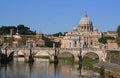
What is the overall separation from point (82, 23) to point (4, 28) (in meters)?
18.8

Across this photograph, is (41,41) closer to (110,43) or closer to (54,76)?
(110,43)

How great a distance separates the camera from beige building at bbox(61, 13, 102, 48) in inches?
4135

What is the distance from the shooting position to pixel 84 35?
383 feet

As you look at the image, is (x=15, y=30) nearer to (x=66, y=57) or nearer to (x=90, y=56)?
(x=66, y=57)

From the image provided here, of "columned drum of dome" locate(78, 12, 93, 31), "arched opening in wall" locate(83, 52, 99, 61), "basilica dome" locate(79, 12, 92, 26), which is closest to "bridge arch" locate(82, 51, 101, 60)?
"arched opening in wall" locate(83, 52, 99, 61)

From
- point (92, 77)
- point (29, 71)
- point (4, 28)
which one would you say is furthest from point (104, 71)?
point (4, 28)

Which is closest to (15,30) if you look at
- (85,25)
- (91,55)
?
(85,25)

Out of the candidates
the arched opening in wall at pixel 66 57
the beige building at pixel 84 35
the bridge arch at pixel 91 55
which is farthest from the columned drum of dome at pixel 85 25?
the bridge arch at pixel 91 55

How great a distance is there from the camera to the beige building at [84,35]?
10504 cm

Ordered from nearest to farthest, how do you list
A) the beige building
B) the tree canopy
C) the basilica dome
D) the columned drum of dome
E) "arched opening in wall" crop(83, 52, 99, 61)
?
1. "arched opening in wall" crop(83, 52, 99, 61)
2. the beige building
3. the columned drum of dome
4. the tree canopy
5. the basilica dome

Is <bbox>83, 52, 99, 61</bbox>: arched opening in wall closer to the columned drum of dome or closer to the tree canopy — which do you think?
the columned drum of dome

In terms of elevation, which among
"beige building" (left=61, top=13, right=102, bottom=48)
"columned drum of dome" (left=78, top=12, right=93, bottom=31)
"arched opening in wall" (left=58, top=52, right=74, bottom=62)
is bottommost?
"arched opening in wall" (left=58, top=52, right=74, bottom=62)

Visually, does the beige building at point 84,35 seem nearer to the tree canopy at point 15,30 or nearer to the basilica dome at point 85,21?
the basilica dome at point 85,21

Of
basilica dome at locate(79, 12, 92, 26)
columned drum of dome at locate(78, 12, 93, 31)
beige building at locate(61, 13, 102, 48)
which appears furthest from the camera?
basilica dome at locate(79, 12, 92, 26)
